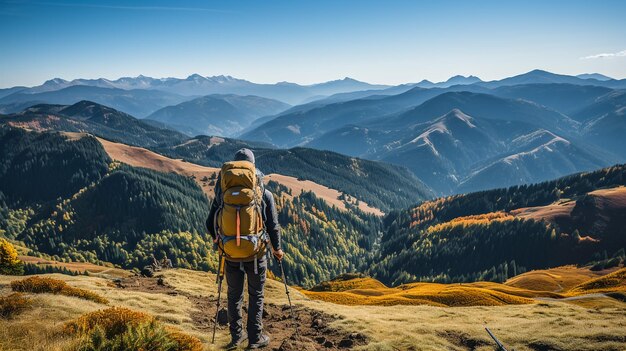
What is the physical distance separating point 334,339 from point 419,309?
52.3 feet

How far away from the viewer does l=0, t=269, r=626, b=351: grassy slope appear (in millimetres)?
15941

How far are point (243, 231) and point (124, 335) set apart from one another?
5.35 m

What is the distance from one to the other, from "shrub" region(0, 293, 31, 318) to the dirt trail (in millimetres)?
8658

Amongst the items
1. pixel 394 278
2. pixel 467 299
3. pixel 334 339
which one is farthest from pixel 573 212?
pixel 334 339

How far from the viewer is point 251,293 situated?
1617cm

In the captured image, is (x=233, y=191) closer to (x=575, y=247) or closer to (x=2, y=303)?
(x=2, y=303)

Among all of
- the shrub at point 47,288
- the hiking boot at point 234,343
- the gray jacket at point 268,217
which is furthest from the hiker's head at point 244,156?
the shrub at point 47,288

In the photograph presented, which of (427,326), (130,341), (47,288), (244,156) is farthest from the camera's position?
(427,326)

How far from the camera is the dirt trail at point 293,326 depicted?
17797mm

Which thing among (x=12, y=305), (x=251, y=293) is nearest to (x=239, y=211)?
(x=251, y=293)

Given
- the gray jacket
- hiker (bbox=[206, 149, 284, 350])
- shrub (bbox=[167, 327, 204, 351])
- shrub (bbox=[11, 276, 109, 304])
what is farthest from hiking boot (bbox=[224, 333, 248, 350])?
shrub (bbox=[11, 276, 109, 304])

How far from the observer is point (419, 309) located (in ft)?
109

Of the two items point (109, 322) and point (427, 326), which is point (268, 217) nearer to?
point (109, 322)

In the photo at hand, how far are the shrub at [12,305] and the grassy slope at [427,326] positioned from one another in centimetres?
49
